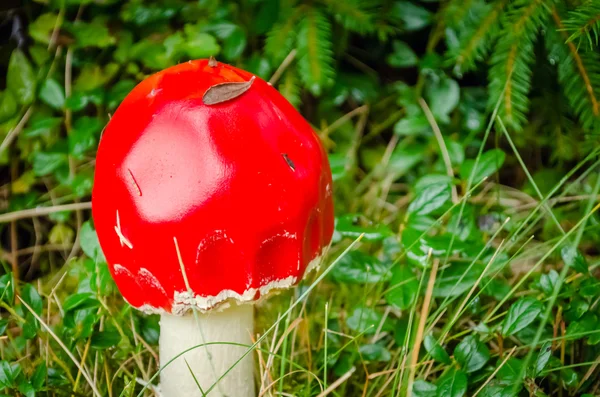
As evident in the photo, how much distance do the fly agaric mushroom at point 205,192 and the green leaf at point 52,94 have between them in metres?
0.83

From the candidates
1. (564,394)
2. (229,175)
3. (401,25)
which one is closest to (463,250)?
(564,394)

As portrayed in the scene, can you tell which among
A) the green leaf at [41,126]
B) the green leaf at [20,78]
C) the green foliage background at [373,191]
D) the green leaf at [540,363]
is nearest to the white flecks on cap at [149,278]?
the green foliage background at [373,191]

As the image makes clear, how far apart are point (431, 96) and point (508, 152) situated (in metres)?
0.46

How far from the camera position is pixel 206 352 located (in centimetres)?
132

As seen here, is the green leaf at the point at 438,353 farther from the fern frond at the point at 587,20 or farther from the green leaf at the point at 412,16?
the green leaf at the point at 412,16

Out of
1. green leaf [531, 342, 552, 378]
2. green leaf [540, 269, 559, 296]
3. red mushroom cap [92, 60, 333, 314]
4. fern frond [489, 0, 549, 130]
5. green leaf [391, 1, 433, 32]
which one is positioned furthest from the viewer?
green leaf [391, 1, 433, 32]

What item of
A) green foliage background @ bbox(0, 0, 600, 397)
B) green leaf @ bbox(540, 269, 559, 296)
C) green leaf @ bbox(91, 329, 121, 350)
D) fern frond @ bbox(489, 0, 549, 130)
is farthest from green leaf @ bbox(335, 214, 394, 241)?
green leaf @ bbox(91, 329, 121, 350)

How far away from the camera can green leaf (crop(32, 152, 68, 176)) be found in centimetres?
192

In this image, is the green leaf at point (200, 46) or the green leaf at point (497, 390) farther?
the green leaf at point (200, 46)

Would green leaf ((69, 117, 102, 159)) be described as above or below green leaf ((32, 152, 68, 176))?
above

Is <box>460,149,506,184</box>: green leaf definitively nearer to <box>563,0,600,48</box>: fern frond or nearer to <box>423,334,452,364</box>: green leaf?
<box>563,0,600,48</box>: fern frond

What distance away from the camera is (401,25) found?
2.08 meters

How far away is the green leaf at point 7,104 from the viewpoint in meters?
1.93

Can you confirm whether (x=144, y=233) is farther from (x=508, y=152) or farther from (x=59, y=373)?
(x=508, y=152)
